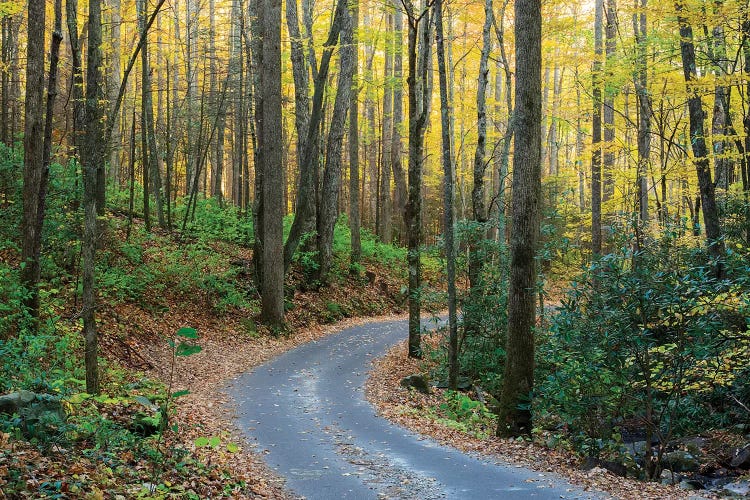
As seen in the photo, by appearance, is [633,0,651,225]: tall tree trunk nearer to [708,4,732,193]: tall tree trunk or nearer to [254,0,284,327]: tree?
[708,4,732,193]: tall tree trunk

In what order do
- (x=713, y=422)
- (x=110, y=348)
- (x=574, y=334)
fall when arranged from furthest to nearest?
1. (x=110, y=348)
2. (x=713, y=422)
3. (x=574, y=334)

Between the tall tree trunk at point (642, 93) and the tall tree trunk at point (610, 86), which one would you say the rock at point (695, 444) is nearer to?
the tall tree trunk at point (642, 93)

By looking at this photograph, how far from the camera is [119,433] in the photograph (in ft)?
19.9

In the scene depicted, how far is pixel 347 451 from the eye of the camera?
7473 millimetres

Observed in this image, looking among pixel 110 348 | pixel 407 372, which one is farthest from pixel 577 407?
pixel 110 348

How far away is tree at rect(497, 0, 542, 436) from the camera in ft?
27.8

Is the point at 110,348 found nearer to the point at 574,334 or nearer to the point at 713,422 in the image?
the point at 574,334

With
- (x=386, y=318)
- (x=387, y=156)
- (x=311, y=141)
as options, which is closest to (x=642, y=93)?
(x=311, y=141)

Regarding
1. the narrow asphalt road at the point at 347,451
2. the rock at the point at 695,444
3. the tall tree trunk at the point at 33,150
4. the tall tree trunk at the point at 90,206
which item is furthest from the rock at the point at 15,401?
the rock at the point at 695,444

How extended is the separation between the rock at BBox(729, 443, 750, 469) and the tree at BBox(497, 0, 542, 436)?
314 centimetres

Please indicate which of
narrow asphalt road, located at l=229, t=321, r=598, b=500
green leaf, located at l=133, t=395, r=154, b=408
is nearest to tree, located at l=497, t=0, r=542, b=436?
narrow asphalt road, located at l=229, t=321, r=598, b=500

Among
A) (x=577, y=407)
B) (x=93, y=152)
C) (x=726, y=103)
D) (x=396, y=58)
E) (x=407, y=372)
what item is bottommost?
(x=407, y=372)

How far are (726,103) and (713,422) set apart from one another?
30.8 ft

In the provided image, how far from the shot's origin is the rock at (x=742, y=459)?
862 cm
